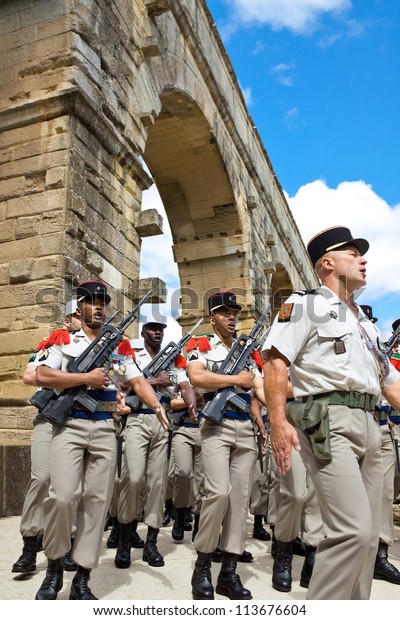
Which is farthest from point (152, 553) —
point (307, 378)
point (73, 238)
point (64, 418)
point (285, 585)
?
point (73, 238)

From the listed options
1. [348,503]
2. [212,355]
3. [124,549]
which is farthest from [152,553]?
[348,503]

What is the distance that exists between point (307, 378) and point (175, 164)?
409 inches

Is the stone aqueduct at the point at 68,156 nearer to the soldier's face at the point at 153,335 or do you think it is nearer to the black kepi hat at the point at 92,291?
the soldier's face at the point at 153,335

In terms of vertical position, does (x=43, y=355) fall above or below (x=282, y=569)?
above

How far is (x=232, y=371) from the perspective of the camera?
375 cm

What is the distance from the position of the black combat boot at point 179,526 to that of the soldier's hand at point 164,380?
113 cm

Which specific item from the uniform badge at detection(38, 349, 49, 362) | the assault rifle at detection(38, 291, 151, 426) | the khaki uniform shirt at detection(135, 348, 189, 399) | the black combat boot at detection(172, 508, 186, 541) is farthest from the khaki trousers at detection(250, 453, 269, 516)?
the uniform badge at detection(38, 349, 49, 362)

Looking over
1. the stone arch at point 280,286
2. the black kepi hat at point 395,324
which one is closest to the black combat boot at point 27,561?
the black kepi hat at point 395,324

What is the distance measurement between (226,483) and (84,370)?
1111 mm

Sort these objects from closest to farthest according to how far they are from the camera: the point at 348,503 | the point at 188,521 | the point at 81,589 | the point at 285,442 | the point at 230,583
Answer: the point at 348,503
the point at 285,442
the point at 81,589
the point at 230,583
the point at 188,521

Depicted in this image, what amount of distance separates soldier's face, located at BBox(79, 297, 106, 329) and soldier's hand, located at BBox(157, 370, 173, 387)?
160cm

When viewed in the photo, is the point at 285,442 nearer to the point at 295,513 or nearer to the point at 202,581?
the point at 202,581

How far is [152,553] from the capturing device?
12.0 ft

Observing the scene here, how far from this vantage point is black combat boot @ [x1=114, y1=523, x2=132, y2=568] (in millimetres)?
3586
